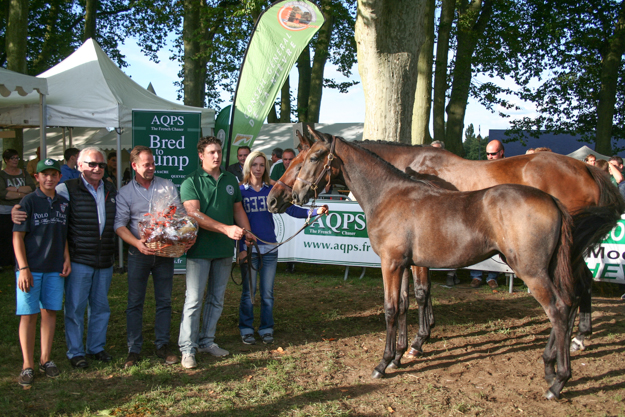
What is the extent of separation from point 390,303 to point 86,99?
7350 mm

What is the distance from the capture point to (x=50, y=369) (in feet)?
13.0

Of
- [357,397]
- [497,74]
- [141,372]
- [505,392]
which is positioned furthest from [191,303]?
[497,74]

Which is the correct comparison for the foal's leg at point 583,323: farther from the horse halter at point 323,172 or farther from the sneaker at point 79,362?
the sneaker at point 79,362

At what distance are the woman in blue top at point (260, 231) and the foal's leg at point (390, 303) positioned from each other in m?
1.07

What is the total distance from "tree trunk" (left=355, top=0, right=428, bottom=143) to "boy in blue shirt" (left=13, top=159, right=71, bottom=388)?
4518 millimetres

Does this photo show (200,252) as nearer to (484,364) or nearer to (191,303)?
(191,303)

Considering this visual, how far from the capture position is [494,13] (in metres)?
20.2

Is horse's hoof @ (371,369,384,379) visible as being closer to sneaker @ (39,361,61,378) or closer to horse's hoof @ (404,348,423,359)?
horse's hoof @ (404,348,423,359)

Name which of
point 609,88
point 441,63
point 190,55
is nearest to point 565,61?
point 609,88

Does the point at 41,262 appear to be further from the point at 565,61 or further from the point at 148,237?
the point at 565,61

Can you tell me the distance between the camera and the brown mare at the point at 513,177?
485cm

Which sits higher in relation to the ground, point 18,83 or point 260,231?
point 18,83

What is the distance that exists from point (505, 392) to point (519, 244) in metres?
1.29

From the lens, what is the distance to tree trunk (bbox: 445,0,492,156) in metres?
17.6
